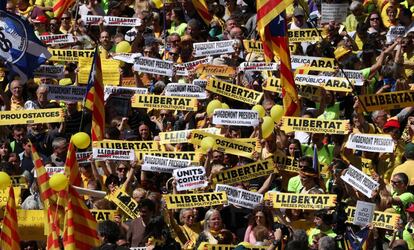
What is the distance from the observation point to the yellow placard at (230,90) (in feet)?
80.0

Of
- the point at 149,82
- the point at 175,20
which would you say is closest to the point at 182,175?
the point at 149,82

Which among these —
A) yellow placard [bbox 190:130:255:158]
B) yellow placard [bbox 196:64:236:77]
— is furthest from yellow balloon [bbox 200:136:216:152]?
yellow placard [bbox 196:64:236:77]

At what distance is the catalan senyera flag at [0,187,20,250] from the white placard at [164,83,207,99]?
4.40m

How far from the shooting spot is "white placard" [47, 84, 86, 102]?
24.9m

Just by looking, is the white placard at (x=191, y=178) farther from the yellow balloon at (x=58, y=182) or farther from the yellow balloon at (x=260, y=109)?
the yellow balloon at (x=260, y=109)

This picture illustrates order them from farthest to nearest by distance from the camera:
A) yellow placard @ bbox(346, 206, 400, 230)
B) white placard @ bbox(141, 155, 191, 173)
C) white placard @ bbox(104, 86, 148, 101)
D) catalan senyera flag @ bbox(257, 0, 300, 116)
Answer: white placard @ bbox(104, 86, 148, 101), catalan senyera flag @ bbox(257, 0, 300, 116), white placard @ bbox(141, 155, 191, 173), yellow placard @ bbox(346, 206, 400, 230)

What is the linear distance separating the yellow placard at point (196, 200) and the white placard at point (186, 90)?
298cm

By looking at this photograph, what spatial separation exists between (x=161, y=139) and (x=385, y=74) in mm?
3218

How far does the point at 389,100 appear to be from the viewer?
23.4m

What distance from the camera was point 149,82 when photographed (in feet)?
85.4

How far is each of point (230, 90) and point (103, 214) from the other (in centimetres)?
311

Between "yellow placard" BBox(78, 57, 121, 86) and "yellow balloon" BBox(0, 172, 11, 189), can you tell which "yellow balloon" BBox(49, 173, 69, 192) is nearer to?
"yellow balloon" BBox(0, 172, 11, 189)

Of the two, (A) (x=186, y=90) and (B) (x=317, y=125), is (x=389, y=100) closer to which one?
(B) (x=317, y=125)

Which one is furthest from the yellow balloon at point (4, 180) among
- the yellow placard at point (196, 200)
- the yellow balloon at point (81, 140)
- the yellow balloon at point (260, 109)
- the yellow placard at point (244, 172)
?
the yellow balloon at point (260, 109)
